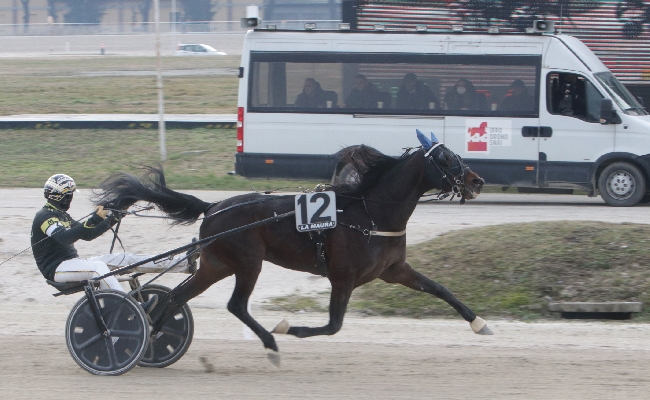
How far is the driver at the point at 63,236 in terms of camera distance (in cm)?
589

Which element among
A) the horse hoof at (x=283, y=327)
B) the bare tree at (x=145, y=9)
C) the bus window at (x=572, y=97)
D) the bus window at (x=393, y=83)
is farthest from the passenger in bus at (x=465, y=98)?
the bare tree at (x=145, y=9)

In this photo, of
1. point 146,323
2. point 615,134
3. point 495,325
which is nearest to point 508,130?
point 615,134

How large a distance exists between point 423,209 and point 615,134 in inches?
114

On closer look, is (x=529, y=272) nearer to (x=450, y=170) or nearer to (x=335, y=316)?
(x=450, y=170)

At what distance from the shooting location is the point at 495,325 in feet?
24.2

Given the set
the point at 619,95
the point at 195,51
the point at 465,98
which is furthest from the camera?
the point at 195,51

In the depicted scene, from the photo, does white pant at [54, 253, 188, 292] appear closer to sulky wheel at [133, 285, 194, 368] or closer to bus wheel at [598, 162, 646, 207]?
sulky wheel at [133, 285, 194, 368]

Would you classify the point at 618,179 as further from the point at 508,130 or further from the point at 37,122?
the point at 37,122

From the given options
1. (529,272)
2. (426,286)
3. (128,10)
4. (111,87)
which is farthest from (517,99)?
(128,10)

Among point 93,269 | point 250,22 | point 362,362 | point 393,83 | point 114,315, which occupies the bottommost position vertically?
point 362,362

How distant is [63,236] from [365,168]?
2123 mm

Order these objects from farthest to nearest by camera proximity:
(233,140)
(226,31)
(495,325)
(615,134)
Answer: (226,31), (233,140), (615,134), (495,325)

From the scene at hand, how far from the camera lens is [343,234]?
6090mm

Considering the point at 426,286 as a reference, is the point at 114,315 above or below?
below
